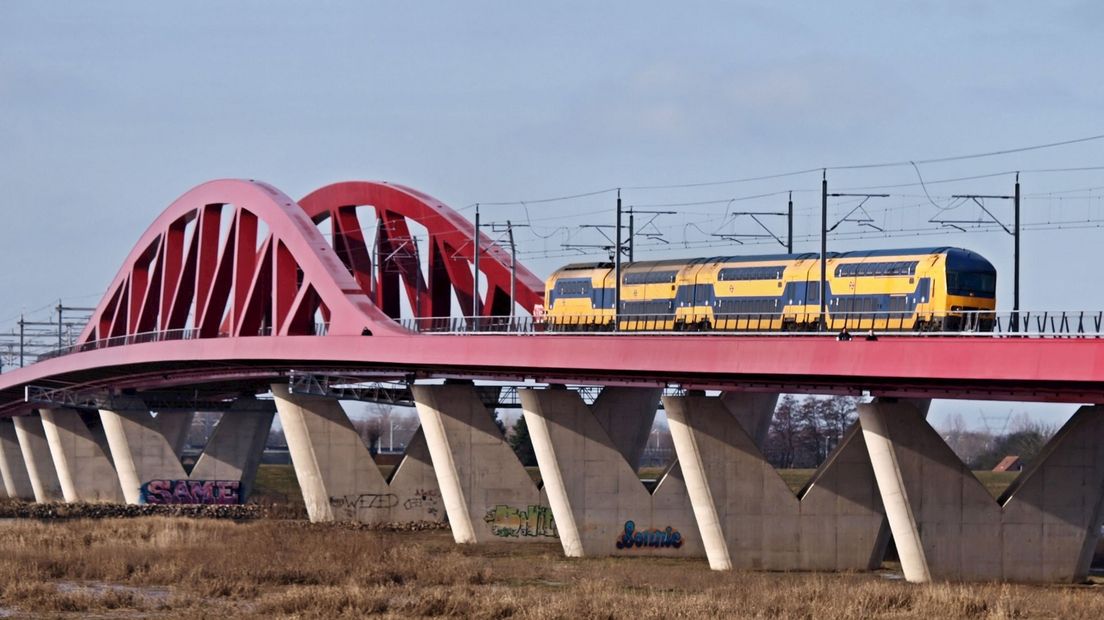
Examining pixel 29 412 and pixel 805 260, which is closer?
pixel 805 260

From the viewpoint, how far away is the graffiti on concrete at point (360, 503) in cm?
8912

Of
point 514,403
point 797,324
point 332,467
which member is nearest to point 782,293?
point 797,324

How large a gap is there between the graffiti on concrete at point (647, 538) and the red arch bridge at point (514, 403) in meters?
0.11

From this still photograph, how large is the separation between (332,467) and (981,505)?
137 ft

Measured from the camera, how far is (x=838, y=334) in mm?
50906

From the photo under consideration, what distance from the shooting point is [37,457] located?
457ft

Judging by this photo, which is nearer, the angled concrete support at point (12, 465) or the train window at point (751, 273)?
the train window at point (751, 273)

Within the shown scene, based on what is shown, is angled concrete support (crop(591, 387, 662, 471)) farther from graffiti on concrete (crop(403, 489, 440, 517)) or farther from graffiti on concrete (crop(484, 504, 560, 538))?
graffiti on concrete (crop(403, 489, 440, 517))

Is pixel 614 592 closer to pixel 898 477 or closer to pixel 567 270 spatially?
pixel 898 477

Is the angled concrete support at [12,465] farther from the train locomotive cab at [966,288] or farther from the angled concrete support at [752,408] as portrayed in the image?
the train locomotive cab at [966,288]

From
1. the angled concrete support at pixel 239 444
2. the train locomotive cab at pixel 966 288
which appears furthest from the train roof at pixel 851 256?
the angled concrete support at pixel 239 444

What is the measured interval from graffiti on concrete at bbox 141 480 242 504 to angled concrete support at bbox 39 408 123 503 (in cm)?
1341

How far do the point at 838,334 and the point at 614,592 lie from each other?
30.9 ft

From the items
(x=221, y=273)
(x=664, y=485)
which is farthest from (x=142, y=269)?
(x=664, y=485)
